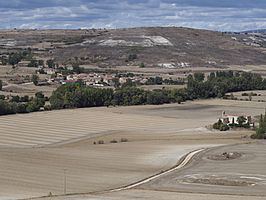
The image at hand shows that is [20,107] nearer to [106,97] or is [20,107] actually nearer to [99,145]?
[106,97]

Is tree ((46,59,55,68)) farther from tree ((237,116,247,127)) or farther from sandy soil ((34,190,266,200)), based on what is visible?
sandy soil ((34,190,266,200))

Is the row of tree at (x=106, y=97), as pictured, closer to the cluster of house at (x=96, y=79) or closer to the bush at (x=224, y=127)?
the cluster of house at (x=96, y=79)

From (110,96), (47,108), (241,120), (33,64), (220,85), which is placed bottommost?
(241,120)

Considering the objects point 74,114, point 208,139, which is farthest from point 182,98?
point 208,139

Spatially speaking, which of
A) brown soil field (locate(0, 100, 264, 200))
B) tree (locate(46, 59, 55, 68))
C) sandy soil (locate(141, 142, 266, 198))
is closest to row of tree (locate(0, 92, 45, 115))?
brown soil field (locate(0, 100, 264, 200))

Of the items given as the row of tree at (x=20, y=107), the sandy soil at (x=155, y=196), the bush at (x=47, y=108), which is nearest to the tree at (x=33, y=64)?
the row of tree at (x=20, y=107)

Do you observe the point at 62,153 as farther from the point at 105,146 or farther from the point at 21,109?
the point at 21,109

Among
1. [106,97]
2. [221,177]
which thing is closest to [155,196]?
[221,177]

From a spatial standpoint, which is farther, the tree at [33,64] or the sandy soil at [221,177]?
the tree at [33,64]

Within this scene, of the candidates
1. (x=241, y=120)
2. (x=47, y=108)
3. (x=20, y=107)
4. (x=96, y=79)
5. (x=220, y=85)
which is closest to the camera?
(x=241, y=120)

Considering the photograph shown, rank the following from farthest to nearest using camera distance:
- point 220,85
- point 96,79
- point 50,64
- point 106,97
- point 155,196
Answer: point 50,64, point 96,79, point 220,85, point 106,97, point 155,196
